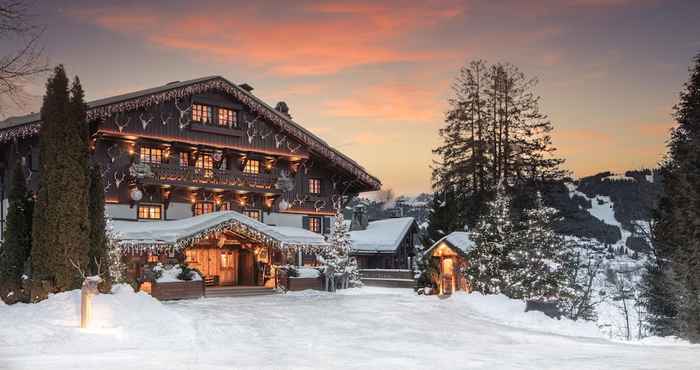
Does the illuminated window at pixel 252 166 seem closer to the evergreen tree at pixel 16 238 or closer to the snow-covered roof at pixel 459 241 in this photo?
the snow-covered roof at pixel 459 241

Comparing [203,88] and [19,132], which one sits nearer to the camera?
[19,132]

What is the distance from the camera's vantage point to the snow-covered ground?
12.7 m

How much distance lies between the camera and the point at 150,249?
27344 millimetres

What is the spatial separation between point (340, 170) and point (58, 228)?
69.7ft

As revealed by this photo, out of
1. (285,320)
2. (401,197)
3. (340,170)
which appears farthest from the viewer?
(401,197)

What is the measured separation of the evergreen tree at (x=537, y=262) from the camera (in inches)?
925

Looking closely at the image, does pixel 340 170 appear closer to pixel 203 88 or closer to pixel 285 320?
pixel 203 88

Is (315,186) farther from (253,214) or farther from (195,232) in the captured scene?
(195,232)

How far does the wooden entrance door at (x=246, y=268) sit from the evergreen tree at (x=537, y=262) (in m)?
14.6

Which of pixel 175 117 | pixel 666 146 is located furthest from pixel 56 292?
pixel 666 146

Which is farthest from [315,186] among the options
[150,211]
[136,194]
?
[136,194]

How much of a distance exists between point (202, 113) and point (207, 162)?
261 cm

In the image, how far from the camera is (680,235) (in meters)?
22.0

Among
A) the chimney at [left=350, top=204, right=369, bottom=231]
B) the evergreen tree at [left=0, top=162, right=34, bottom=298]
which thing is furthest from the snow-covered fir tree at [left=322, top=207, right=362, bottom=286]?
the chimney at [left=350, top=204, right=369, bottom=231]
